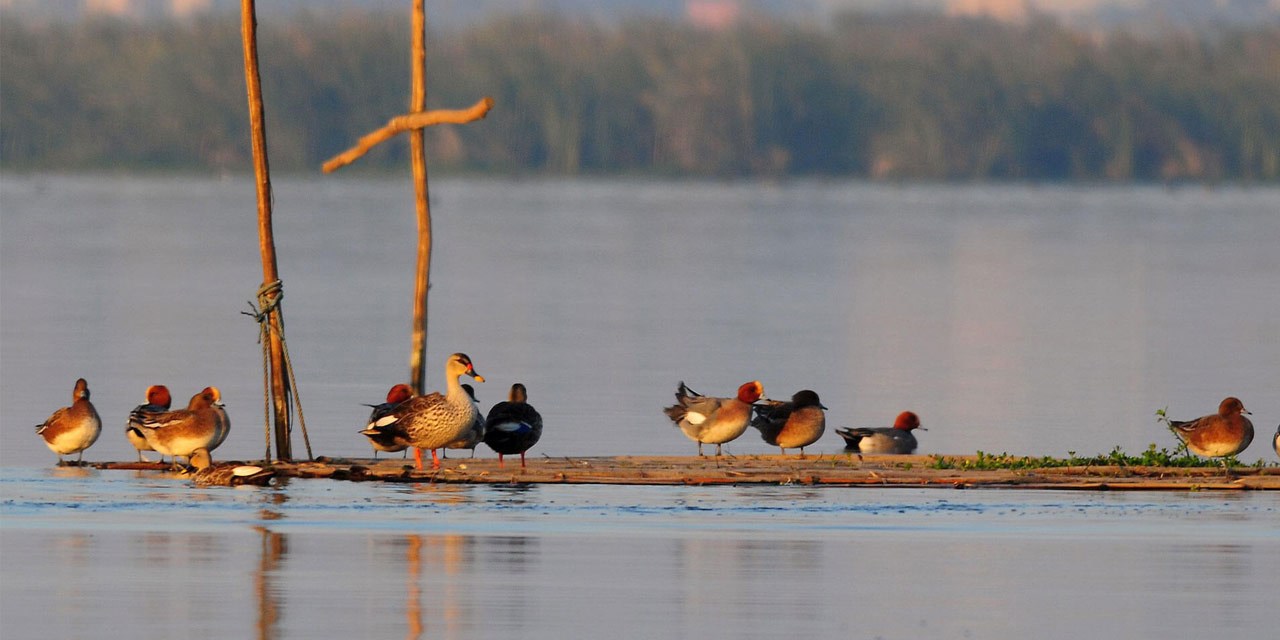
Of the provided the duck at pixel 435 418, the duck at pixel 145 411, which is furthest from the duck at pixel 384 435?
the duck at pixel 145 411

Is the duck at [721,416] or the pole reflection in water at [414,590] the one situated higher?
the duck at [721,416]

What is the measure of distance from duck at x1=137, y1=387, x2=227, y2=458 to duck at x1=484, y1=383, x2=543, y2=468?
82.7 inches

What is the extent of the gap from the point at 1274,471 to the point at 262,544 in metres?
8.30

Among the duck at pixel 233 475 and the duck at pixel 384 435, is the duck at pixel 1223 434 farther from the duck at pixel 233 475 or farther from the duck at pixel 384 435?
the duck at pixel 233 475

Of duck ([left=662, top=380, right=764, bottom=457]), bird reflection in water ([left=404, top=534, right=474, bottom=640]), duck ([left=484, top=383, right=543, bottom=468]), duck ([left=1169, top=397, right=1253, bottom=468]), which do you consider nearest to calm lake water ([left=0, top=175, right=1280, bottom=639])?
bird reflection in water ([left=404, top=534, right=474, bottom=640])

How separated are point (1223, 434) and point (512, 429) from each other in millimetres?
5684

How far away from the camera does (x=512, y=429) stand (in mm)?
19922

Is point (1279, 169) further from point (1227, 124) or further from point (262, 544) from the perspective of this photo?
point (262, 544)

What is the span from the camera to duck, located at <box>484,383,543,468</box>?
1994cm

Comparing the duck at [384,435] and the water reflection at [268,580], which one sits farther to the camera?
the duck at [384,435]

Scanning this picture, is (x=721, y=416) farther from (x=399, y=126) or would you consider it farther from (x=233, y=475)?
(x=233, y=475)

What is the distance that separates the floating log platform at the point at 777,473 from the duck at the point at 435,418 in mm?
237

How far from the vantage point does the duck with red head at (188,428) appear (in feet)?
64.2

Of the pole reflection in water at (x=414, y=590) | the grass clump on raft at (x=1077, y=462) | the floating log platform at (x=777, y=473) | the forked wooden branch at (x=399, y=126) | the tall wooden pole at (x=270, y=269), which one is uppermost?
the forked wooden branch at (x=399, y=126)
